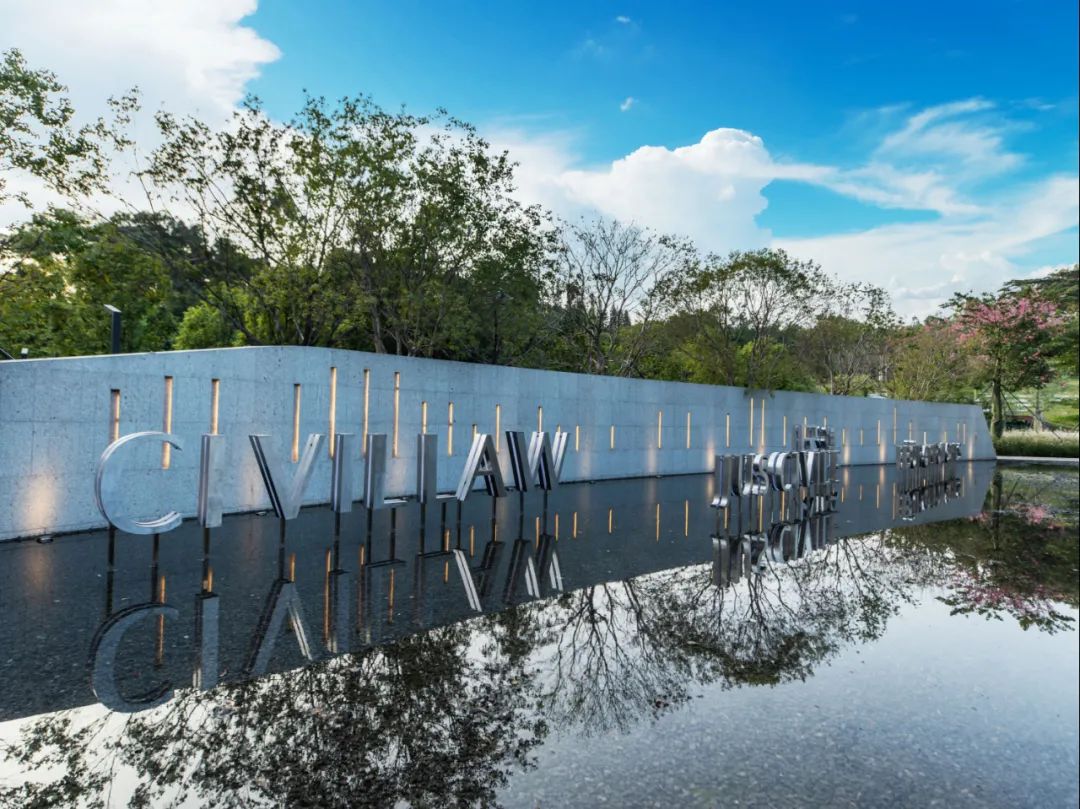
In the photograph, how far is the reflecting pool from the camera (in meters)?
3.05

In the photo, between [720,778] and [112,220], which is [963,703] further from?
[112,220]

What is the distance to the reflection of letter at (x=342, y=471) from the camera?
7969 millimetres

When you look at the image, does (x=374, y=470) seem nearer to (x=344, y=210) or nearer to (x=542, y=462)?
(x=542, y=462)

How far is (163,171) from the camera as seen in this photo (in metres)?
13.5

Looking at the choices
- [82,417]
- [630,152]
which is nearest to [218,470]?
[82,417]

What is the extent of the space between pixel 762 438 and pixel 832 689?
20.6 m

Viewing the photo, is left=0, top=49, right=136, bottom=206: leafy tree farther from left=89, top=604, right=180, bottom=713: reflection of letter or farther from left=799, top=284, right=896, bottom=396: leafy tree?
left=799, top=284, right=896, bottom=396: leafy tree

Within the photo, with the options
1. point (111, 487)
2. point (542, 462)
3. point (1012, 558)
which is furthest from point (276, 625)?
point (1012, 558)

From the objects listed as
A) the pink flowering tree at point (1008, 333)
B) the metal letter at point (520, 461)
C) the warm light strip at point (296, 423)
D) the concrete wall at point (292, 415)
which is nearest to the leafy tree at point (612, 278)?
the concrete wall at point (292, 415)

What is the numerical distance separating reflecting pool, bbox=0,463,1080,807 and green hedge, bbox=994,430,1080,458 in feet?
119

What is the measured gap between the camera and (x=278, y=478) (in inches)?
294

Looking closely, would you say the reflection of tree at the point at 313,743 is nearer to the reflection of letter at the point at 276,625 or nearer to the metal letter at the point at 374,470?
the reflection of letter at the point at 276,625

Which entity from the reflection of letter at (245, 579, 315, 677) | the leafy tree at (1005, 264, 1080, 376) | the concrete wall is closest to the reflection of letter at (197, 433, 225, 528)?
the reflection of letter at (245, 579, 315, 677)

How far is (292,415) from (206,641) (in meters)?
7.16
